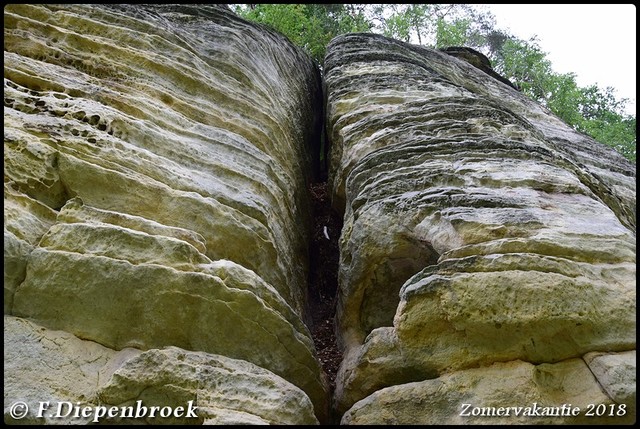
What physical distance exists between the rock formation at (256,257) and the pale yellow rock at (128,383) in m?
0.01

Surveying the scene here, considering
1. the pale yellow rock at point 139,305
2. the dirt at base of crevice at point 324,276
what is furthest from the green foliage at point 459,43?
the pale yellow rock at point 139,305

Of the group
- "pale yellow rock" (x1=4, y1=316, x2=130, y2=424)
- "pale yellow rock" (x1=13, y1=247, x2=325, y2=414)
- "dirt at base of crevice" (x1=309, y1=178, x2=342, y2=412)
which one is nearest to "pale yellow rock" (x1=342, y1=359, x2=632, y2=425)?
"pale yellow rock" (x1=13, y1=247, x2=325, y2=414)

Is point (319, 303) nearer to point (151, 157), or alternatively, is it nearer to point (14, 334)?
point (151, 157)

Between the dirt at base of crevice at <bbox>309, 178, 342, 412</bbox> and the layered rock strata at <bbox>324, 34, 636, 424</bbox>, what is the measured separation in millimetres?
392

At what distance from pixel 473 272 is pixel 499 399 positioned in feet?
3.47

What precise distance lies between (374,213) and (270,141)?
8.44 feet

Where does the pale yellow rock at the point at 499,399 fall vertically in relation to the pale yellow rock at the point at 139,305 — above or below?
below

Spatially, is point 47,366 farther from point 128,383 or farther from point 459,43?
point 459,43

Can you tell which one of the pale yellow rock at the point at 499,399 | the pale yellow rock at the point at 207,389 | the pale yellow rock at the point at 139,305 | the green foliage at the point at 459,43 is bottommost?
the pale yellow rock at the point at 499,399

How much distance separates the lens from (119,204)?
5.07 m

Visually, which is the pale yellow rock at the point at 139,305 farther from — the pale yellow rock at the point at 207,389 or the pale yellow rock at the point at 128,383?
the pale yellow rock at the point at 207,389

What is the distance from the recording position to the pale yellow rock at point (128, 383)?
11.8ft

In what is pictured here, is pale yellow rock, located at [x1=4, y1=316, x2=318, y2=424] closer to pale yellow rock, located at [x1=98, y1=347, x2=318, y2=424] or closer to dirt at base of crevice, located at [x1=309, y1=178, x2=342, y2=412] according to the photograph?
pale yellow rock, located at [x1=98, y1=347, x2=318, y2=424]

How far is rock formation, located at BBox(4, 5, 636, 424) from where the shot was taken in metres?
3.99
